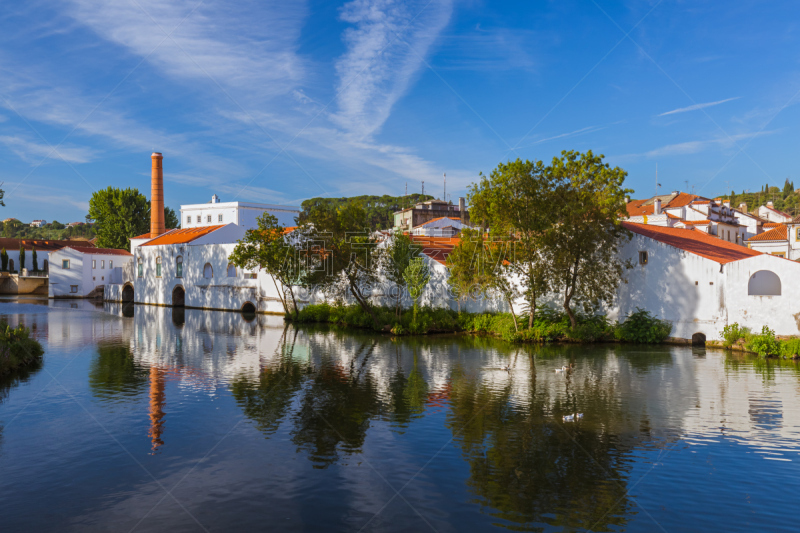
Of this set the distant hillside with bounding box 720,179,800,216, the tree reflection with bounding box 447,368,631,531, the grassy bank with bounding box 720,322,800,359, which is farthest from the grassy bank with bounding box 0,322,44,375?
the distant hillside with bounding box 720,179,800,216

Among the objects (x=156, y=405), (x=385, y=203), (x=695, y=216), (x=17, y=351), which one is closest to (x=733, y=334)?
(x=156, y=405)

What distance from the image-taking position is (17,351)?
21.3 meters

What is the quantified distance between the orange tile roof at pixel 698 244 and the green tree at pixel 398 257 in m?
13.1

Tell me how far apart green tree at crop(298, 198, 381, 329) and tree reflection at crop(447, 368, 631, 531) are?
21.6 m

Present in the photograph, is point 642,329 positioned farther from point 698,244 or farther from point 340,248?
point 340,248

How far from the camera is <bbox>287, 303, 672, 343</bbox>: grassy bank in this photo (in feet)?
97.1

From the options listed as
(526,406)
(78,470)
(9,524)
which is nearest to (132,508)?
(9,524)

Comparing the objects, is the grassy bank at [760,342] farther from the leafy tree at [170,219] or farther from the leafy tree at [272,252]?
the leafy tree at [170,219]

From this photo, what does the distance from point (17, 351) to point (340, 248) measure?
19065 millimetres

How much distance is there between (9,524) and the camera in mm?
8602

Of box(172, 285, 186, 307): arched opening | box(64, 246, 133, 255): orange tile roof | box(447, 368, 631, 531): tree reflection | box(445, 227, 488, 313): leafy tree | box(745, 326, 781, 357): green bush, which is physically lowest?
box(447, 368, 631, 531): tree reflection

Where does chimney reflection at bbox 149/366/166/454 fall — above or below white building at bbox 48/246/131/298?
below

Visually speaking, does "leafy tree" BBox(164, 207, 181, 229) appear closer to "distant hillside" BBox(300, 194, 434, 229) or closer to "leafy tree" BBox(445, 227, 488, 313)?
"distant hillside" BBox(300, 194, 434, 229)

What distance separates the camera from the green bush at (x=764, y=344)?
977 inches
